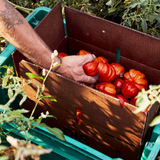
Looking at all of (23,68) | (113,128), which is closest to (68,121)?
(113,128)

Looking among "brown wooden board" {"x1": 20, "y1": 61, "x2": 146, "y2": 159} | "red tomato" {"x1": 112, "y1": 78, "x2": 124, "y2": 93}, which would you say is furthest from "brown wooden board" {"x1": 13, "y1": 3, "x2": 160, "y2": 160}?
"red tomato" {"x1": 112, "y1": 78, "x2": 124, "y2": 93}

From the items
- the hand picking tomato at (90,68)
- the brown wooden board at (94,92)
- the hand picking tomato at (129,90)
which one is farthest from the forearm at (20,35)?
the hand picking tomato at (129,90)

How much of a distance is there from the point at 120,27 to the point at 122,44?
0.51 ft

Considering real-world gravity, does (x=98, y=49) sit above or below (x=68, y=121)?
above

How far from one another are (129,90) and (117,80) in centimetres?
21

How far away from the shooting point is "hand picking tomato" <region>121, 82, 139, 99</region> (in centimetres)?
168

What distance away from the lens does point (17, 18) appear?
4.36 feet

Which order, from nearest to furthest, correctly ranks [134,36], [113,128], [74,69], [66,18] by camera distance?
[113,128], [74,69], [134,36], [66,18]

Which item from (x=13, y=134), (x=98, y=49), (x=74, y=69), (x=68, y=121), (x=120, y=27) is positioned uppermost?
(x=120, y=27)

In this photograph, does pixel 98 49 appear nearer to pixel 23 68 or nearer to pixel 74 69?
pixel 74 69

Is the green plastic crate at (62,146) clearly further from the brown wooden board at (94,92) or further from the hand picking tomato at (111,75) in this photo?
the hand picking tomato at (111,75)

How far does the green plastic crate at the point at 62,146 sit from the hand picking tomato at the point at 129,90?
2.23ft

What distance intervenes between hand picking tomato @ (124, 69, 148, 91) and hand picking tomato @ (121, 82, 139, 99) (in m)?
0.06

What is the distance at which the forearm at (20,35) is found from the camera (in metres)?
1.28
